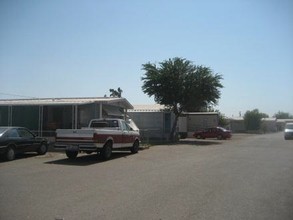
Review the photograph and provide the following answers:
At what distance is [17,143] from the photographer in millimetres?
18953

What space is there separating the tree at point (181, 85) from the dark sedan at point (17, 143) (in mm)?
20718

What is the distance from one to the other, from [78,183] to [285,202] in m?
5.60

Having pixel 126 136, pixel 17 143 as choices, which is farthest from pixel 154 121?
pixel 17 143

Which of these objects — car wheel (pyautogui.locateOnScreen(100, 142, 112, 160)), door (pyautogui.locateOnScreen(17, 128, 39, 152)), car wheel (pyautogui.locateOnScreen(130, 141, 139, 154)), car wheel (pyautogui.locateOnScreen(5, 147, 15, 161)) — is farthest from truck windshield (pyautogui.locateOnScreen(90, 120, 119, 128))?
car wheel (pyautogui.locateOnScreen(5, 147, 15, 161))

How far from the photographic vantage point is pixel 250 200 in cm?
956

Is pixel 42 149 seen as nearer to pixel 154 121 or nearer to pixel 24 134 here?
pixel 24 134

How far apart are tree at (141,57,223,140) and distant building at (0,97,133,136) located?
8.56 meters

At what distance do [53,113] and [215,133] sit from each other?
20.1 metres

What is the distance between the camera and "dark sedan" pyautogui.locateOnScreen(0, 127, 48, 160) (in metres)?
18.1

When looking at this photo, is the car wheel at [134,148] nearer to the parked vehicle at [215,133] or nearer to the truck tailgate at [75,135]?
the truck tailgate at [75,135]

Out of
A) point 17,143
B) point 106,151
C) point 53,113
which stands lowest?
point 106,151

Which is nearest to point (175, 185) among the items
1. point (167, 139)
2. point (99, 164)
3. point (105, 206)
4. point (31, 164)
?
point (105, 206)

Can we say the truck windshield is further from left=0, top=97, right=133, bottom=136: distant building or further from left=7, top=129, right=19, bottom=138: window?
left=0, top=97, right=133, bottom=136: distant building

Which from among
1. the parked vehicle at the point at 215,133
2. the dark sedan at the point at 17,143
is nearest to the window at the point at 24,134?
the dark sedan at the point at 17,143
